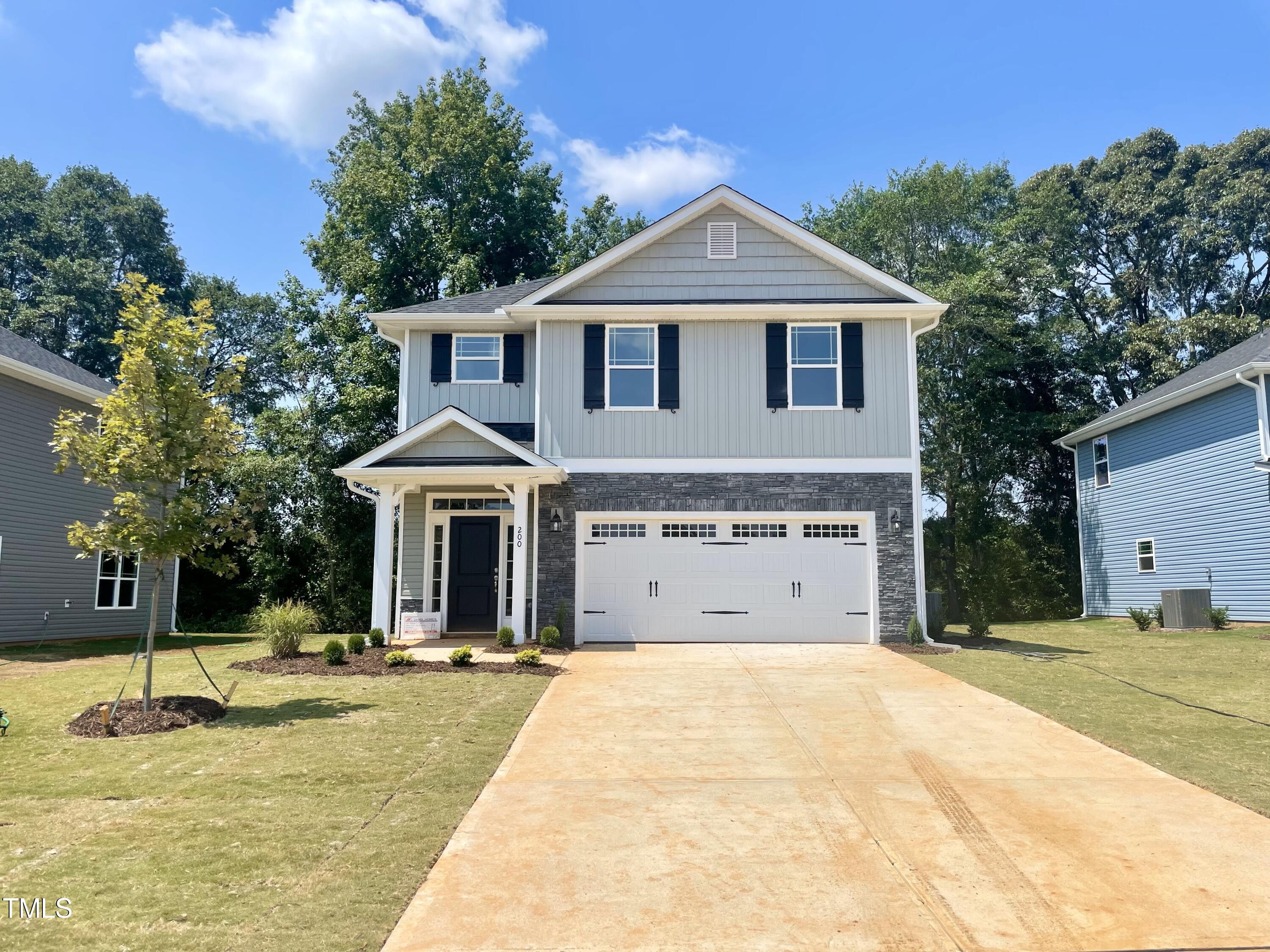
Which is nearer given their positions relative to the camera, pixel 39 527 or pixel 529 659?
Answer: pixel 529 659

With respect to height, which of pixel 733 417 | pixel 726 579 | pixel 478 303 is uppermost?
pixel 478 303

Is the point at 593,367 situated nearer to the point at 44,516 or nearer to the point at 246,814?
the point at 246,814

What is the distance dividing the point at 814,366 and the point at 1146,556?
1230 centimetres

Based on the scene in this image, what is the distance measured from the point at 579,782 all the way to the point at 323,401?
20.8 meters

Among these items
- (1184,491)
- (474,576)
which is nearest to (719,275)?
(474,576)

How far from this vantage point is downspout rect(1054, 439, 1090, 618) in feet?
80.0

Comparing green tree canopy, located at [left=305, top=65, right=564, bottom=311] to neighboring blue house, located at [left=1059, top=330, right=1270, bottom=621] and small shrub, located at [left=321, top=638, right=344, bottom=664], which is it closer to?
small shrub, located at [left=321, top=638, right=344, bottom=664]

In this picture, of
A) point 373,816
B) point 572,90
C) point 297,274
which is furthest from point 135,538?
point 297,274

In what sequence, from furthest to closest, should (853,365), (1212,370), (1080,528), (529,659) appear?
(1080,528) < (1212,370) < (853,365) < (529,659)

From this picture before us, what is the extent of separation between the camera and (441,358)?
16.0 meters

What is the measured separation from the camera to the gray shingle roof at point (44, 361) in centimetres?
1602

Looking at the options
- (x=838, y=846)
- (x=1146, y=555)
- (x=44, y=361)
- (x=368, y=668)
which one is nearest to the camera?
(x=838, y=846)

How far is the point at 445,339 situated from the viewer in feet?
52.7

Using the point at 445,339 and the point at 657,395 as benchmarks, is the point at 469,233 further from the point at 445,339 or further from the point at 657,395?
the point at 657,395
